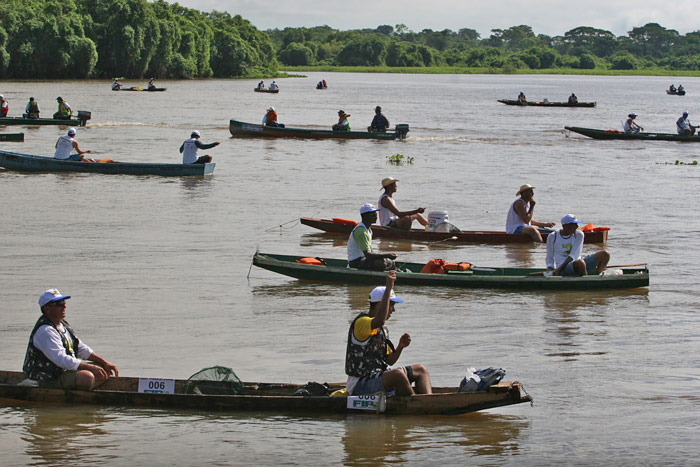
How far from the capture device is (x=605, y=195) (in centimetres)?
2675

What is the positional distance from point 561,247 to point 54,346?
7985mm

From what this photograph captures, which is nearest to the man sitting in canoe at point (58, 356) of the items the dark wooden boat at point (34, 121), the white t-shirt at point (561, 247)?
the white t-shirt at point (561, 247)

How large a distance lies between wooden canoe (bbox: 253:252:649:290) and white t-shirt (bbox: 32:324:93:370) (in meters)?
5.93

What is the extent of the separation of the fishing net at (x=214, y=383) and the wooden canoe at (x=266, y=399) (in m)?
0.10

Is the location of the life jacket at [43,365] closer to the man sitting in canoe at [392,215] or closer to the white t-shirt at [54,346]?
the white t-shirt at [54,346]

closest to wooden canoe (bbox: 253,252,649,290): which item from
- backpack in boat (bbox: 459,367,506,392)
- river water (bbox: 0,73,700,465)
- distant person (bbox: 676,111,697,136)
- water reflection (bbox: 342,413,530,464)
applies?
river water (bbox: 0,73,700,465)

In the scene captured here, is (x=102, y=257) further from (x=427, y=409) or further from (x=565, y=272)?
(x=427, y=409)

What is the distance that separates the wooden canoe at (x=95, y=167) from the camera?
1078 inches

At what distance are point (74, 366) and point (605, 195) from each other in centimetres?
2044

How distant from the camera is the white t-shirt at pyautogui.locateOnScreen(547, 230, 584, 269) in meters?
14.0

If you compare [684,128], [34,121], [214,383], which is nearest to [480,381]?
[214,383]

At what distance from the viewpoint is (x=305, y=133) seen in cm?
3819

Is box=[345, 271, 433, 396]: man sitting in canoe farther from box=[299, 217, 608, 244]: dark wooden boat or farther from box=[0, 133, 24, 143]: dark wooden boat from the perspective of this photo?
box=[0, 133, 24, 143]: dark wooden boat

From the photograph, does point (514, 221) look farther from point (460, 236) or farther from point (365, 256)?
point (365, 256)
